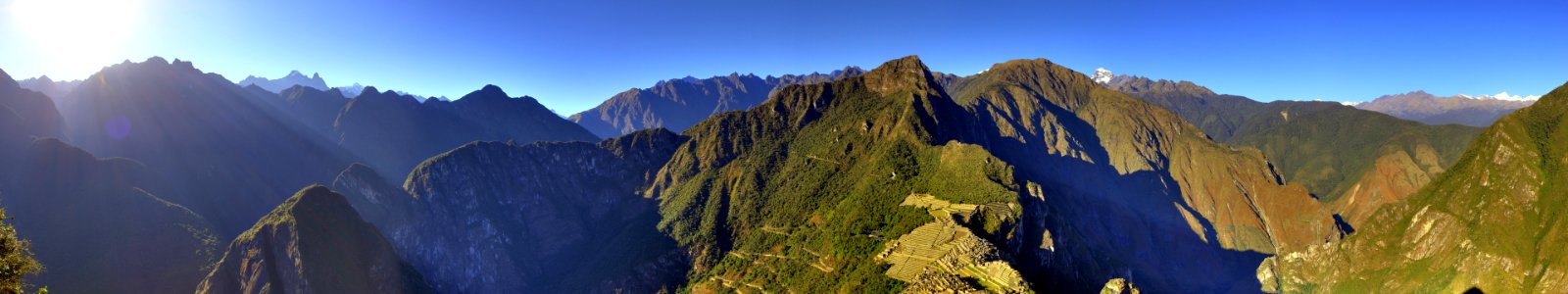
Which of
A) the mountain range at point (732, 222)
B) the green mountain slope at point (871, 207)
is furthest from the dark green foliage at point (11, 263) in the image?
the mountain range at point (732, 222)

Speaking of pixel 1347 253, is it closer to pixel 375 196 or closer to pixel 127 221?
pixel 375 196

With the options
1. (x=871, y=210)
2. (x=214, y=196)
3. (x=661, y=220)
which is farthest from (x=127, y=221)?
(x=871, y=210)

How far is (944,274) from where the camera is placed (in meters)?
81.8

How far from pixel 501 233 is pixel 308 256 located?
71.9 metres

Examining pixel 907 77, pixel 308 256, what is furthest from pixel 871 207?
pixel 308 256

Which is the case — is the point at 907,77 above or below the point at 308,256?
above

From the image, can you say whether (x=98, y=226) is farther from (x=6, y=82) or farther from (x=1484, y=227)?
(x=1484, y=227)

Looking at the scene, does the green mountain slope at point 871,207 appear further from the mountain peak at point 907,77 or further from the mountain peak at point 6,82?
the mountain peak at point 6,82

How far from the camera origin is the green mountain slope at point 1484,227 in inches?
4993

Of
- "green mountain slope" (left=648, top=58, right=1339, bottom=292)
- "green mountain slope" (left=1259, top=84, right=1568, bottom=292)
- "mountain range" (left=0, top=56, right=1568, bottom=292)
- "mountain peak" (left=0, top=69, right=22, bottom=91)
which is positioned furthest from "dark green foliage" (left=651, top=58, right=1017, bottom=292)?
"mountain peak" (left=0, top=69, right=22, bottom=91)

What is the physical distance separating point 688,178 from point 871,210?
80934 mm

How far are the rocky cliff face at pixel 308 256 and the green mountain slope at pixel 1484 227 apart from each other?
232 m

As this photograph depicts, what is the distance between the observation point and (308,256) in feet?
357

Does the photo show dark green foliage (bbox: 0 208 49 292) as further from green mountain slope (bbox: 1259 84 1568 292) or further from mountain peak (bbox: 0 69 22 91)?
mountain peak (bbox: 0 69 22 91)
